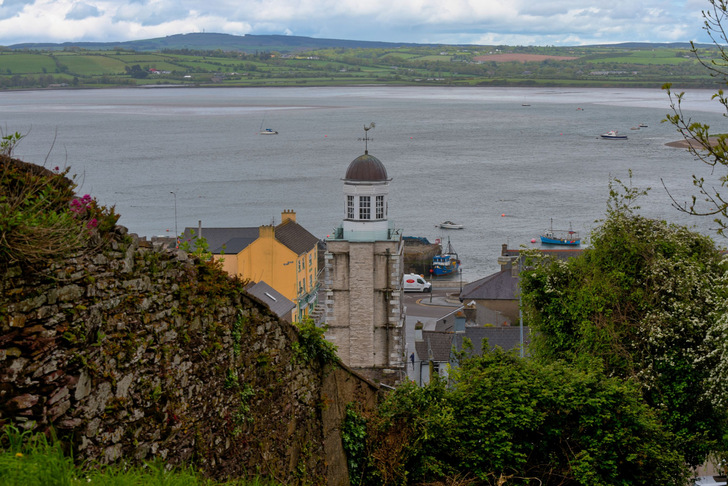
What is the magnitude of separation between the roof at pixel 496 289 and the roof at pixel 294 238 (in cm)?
955

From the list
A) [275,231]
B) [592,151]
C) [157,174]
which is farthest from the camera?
[592,151]

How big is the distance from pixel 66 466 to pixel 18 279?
1.43 m

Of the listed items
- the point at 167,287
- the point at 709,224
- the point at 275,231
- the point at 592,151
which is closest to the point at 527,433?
the point at 167,287

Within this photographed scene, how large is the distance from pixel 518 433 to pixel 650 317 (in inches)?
234

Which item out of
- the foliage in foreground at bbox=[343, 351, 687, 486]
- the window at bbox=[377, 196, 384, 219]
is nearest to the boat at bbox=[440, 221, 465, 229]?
the window at bbox=[377, 196, 384, 219]

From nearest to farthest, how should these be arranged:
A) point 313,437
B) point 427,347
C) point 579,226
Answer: point 313,437 → point 427,347 → point 579,226

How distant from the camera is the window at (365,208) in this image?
29406mm

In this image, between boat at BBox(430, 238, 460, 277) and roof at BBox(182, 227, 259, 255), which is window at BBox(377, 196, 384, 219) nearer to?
roof at BBox(182, 227, 259, 255)

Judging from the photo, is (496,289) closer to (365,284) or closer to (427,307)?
(427,307)

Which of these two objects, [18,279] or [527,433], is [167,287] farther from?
[527,433]

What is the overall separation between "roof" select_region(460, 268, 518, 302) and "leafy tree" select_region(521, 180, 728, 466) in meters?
24.5

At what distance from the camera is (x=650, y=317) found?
17875 millimetres

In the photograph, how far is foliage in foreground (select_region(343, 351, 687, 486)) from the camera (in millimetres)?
12211

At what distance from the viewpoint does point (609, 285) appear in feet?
62.2
